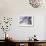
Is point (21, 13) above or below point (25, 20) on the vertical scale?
above

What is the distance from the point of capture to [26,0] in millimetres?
2977

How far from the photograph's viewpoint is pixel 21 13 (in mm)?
2977

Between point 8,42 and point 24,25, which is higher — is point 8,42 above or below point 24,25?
below

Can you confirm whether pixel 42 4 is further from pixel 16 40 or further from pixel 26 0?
pixel 16 40

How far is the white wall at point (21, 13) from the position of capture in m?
2.97

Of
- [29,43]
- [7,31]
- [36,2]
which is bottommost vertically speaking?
[29,43]

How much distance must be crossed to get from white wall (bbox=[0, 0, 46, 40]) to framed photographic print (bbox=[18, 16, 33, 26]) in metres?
0.06

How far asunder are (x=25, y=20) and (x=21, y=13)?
0.44 ft

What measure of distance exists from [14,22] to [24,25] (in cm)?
16

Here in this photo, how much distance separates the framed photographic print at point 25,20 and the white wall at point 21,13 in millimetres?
62

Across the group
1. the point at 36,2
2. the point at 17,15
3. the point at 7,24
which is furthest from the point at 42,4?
the point at 7,24

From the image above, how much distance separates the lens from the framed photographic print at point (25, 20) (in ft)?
9.84

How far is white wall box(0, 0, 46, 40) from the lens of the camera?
2.97m

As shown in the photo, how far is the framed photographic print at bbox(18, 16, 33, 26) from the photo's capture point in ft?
9.84
